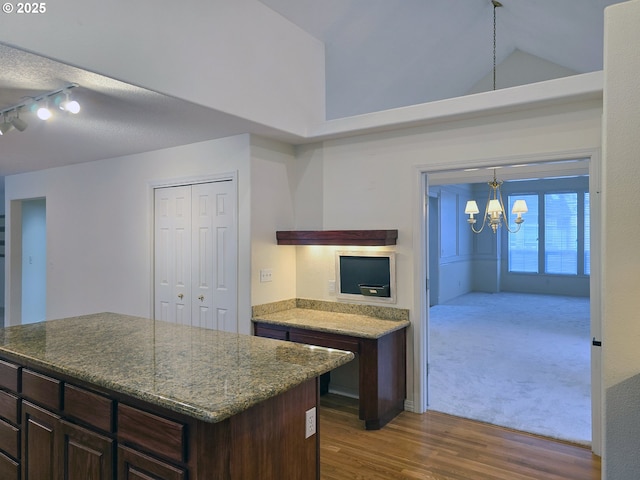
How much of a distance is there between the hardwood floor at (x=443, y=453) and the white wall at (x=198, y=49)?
8.23ft

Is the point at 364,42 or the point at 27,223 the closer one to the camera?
the point at 364,42

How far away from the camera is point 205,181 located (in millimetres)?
4230

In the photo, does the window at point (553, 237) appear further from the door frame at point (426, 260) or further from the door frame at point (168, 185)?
the door frame at point (168, 185)

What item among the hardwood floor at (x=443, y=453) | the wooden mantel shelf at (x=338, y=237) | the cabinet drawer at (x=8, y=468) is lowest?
the hardwood floor at (x=443, y=453)

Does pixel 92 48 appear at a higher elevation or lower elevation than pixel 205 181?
higher

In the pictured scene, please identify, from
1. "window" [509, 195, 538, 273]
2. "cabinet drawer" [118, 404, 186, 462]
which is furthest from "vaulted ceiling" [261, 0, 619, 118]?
"window" [509, 195, 538, 273]

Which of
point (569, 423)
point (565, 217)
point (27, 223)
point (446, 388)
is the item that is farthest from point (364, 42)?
point (565, 217)

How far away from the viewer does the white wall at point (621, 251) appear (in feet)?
5.19

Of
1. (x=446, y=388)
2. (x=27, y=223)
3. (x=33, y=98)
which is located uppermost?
(x=33, y=98)

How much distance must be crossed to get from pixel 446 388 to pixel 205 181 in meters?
3.13

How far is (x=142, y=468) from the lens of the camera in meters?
1.70

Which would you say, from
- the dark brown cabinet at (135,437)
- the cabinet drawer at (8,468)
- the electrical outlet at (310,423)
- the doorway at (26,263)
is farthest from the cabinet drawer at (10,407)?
the doorway at (26,263)

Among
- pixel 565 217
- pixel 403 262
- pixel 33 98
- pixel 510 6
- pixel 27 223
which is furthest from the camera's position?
pixel 565 217

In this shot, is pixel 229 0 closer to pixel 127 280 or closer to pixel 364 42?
pixel 364 42
